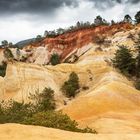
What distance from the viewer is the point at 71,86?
117375mm

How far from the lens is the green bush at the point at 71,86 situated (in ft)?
388

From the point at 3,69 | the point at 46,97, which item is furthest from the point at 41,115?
the point at 3,69

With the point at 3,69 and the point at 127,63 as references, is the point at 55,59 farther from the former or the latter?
the point at 127,63

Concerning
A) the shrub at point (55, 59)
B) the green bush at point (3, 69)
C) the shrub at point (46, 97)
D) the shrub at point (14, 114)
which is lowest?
the shrub at point (46, 97)

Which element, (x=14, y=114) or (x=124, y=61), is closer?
(x=14, y=114)

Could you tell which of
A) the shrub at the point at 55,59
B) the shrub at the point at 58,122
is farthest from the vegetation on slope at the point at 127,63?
the shrub at the point at 58,122

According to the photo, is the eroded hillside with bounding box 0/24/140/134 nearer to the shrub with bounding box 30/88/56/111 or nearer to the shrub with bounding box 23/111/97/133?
the shrub with bounding box 30/88/56/111

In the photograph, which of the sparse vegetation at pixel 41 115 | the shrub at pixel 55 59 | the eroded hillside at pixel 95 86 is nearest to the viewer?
the sparse vegetation at pixel 41 115

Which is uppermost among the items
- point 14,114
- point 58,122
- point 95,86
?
point 58,122

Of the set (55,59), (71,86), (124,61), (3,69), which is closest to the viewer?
(71,86)

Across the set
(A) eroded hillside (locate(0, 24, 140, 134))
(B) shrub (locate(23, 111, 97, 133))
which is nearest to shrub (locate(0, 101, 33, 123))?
(A) eroded hillside (locate(0, 24, 140, 134))

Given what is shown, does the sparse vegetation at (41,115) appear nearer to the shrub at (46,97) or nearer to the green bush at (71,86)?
the shrub at (46,97)

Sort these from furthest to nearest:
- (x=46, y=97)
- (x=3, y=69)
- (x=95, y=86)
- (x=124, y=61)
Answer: (x=3, y=69), (x=124, y=61), (x=95, y=86), (x=46, y=97)

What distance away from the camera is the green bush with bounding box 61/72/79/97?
388 ft
